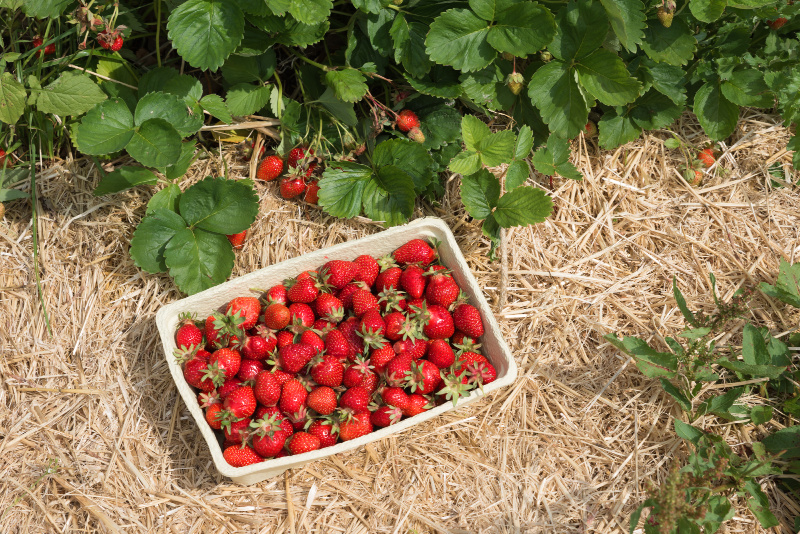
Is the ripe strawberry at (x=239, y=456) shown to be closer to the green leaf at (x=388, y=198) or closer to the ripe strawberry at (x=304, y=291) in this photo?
the ripe strawberry at (x=304, y=291)

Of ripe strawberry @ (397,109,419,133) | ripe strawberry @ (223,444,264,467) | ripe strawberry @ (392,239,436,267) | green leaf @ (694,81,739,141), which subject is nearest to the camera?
ripe strawberry @ (223,444,264,467)

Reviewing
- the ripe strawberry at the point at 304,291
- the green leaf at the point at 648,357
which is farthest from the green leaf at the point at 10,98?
the green leaf at the point at 648,357

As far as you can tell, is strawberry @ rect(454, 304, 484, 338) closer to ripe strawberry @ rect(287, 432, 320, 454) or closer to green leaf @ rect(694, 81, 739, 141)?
ripe strawberry @ rect(287, 432, 320, 454)

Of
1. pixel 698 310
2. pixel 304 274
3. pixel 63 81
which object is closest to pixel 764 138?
pixel 698 310

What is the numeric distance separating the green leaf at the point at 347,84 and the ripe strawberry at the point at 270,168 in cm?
31

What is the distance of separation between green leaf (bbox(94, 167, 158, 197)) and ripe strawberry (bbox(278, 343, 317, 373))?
27.6 inches

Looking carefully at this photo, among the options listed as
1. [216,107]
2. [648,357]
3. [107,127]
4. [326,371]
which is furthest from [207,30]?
[648,357]

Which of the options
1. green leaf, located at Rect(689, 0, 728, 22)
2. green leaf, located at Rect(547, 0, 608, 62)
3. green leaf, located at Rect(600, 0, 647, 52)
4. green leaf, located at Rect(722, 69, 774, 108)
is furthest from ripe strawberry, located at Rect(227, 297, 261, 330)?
green leaf, located at Rect(722, 69, 774, 108)


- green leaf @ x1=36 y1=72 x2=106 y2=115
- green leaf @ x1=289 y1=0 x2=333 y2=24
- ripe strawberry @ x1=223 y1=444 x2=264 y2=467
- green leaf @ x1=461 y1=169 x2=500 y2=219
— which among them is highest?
green leaf @ x1=289 y1=0 x2=333 y2=24

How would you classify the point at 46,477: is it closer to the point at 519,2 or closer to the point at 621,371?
the point at 621,371

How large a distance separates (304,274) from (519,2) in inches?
38.2

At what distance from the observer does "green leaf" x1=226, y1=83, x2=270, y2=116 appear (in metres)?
1.90

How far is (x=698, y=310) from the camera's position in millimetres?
1923

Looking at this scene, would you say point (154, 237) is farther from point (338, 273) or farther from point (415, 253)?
point (415, 253)
